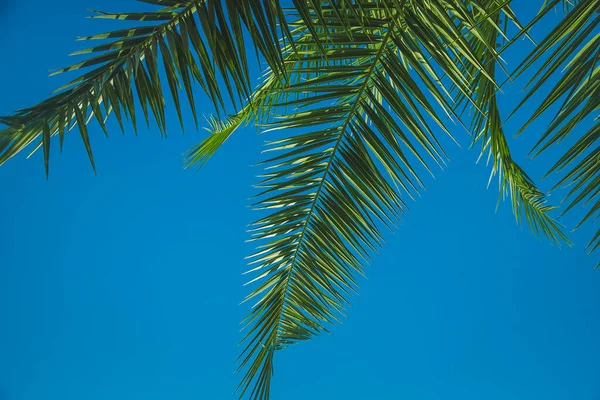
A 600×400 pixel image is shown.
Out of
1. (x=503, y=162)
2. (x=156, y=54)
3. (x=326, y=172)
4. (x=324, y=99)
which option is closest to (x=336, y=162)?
(x=326, y=172)

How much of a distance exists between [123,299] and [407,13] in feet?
29.0

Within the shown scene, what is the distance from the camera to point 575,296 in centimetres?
937

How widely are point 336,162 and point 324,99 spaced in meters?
0.19

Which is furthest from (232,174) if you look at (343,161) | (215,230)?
(343,161)

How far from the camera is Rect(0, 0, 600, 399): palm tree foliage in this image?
892 millimetres

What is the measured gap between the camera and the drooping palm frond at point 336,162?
1.38 metres

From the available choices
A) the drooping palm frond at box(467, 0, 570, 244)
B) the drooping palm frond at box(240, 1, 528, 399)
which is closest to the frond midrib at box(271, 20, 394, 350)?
the drooping palm frond at box(240, 1, 528, 399)

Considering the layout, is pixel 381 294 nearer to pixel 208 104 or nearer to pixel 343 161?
pixel 208 104

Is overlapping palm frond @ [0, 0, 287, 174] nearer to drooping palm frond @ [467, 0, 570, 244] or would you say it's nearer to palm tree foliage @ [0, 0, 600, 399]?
palm tree foliage @ [0, 0, 600, 399]

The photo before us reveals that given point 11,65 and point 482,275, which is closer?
point 11,65

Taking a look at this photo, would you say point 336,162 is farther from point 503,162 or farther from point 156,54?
point 503,162

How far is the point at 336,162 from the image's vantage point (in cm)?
159

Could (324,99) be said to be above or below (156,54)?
above

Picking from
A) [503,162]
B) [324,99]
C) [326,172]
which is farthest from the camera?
[503,162]
